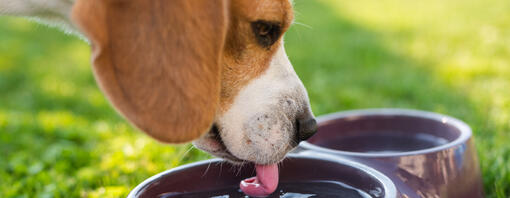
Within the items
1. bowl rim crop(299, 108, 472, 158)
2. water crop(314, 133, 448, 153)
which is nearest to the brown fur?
bowl rim crop(299, 108, 472, 158)

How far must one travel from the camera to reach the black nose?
2.10 meters

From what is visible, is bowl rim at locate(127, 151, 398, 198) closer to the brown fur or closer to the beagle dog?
the beagle dog

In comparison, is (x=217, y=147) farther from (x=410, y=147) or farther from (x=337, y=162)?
(x=410, y=147)

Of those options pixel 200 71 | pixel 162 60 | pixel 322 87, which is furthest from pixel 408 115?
pixel 322 87

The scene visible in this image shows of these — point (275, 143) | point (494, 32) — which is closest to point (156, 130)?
point (275, 143)

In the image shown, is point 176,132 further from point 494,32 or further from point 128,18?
point 494,32

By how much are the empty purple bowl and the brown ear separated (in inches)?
27.0

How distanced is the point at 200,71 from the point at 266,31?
0.35m

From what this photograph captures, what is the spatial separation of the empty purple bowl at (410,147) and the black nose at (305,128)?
176 mm

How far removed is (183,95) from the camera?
1.76m

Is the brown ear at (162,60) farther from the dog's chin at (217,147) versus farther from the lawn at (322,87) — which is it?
the lawn at (322,87)

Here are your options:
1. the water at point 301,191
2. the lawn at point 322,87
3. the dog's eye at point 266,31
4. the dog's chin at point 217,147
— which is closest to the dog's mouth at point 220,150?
the dog's chin at point 217,147

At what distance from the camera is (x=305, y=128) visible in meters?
2.10

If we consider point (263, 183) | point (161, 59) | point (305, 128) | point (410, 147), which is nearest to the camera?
point (161, 59)
